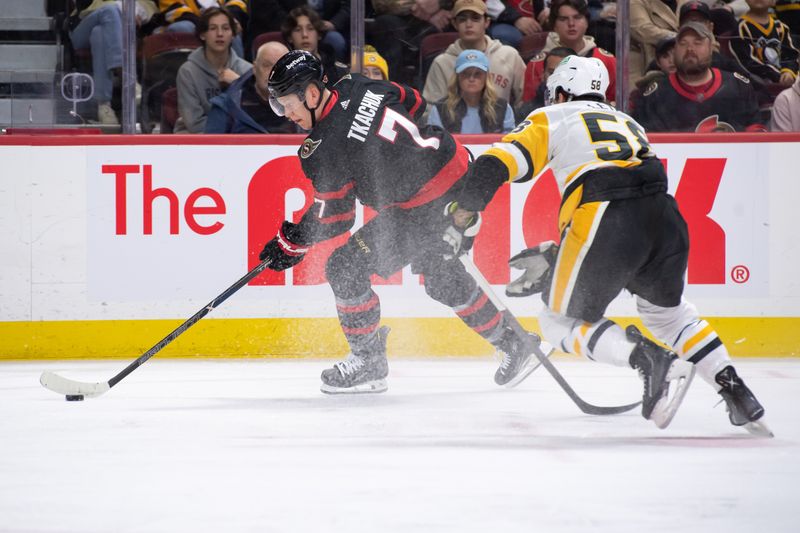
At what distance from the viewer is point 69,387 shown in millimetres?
3820

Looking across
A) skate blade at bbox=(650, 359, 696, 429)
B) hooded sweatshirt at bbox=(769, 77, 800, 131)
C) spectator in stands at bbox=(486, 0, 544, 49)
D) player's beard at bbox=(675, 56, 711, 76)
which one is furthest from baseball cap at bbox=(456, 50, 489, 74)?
skate blade at bbox=(650, 359, 696, 429)

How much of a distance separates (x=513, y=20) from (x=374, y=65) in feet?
2.14

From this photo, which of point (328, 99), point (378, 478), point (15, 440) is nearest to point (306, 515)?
point (378, 478)

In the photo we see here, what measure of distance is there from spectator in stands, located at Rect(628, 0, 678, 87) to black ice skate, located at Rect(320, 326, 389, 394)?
1882mm

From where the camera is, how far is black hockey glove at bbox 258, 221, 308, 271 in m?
3.79

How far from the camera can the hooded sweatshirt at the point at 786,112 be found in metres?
5.08

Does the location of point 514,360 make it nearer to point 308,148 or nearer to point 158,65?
point 308,148

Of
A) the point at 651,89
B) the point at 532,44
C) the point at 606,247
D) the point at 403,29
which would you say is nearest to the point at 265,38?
the point at 403,29

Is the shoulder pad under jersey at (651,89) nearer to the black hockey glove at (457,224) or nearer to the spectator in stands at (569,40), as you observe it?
the spectator in stands at (569,40)

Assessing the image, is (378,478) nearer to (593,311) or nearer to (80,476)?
(80,476)

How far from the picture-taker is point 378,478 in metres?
2.62

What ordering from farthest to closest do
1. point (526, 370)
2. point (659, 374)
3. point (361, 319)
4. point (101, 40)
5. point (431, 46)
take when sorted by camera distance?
point (431, 46), point (101, 40), point (526, 370), point (361, 319), point (659, 374)

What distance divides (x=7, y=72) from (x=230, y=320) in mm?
1410

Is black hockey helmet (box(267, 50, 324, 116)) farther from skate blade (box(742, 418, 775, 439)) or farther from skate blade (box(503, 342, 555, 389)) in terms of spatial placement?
skate blade (box(742, 418, 775, 439))
